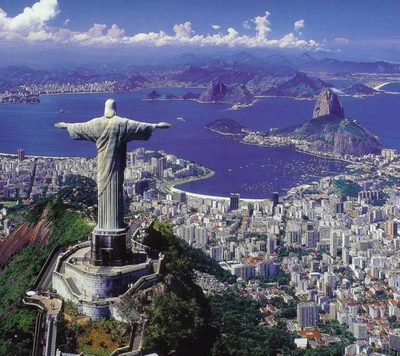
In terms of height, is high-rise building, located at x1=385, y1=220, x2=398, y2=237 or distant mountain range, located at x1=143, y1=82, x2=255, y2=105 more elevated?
distant mountain range, located at x1=143, y1=82, x2=255, y2=105

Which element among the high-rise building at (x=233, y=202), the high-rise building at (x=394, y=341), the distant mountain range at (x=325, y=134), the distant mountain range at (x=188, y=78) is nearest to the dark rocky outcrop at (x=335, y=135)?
the distant mountain range at (x=325, y=134)

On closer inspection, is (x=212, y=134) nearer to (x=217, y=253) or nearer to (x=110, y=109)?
(x=217, y=253)

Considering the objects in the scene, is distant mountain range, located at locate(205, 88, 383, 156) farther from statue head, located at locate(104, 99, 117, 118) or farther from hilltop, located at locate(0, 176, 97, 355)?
statue head, located at locate(104, 99, 117, 118)

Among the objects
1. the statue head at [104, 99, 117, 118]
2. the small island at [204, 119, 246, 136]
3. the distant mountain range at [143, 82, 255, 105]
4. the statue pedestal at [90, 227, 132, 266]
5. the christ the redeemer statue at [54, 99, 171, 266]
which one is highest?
the statue head at [104, 99, 117, 118]

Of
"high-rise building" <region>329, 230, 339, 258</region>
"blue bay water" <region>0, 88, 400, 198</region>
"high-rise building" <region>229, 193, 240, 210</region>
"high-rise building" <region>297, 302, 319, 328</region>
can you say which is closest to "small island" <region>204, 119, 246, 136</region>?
"blue bay water" <region>0, 88, 400, 198</region>

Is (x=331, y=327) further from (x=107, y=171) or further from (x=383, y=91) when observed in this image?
(x=383, y=91)
